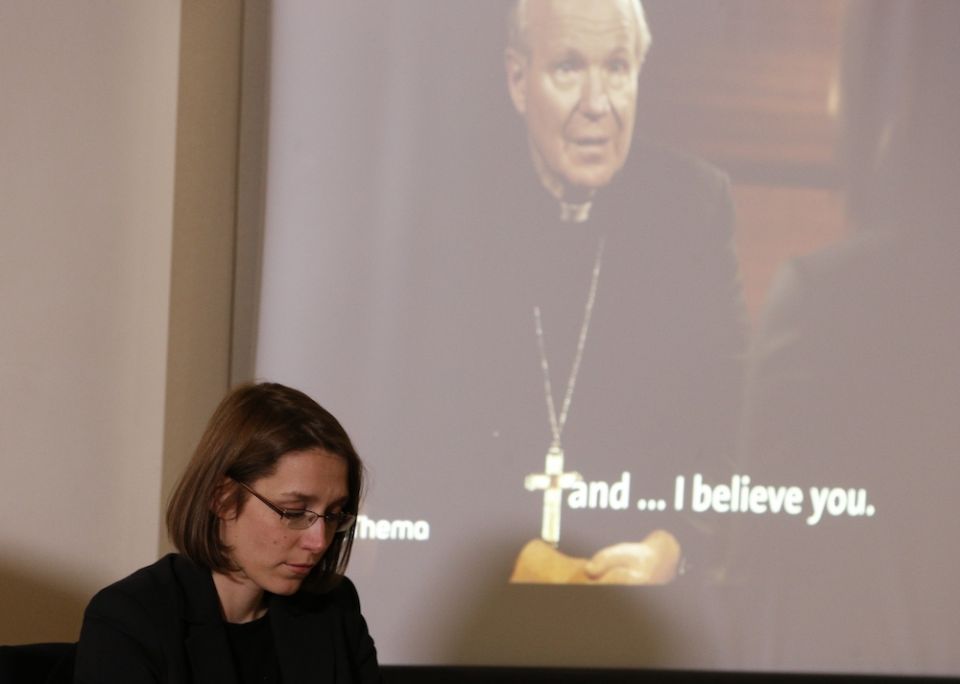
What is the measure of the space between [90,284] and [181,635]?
4.58 feet

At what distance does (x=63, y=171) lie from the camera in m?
2.77

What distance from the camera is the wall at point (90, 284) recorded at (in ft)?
8.99

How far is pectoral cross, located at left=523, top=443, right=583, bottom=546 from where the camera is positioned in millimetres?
3039

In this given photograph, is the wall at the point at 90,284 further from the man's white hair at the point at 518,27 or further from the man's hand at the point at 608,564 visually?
the man's hand at the point at 608,564

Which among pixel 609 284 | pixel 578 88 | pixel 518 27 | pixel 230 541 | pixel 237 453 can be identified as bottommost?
pixel 230 541

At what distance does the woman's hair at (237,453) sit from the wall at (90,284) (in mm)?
1234

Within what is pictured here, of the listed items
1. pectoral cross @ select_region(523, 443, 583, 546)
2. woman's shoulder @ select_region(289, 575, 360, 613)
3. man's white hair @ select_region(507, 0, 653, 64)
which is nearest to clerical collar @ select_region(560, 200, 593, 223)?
man's white hair @ select_region(507, 0, 653, 64)

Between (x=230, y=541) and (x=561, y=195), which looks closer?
(x=230, y=541)

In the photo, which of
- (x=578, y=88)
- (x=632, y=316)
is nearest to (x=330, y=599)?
(x=632, y=316)

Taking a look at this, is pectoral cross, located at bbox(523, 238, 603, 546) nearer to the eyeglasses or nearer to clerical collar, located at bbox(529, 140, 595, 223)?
clerical collar, located at bbox(529, 140, 595, 223)

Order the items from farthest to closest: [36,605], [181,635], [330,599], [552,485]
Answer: [552,485] < [36,605] < [330,599] < [181,635]

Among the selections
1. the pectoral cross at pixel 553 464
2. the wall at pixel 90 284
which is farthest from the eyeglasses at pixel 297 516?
the pectoral cross at pixel 553 464

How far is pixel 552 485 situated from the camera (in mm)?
3047

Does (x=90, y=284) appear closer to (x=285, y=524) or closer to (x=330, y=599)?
(x=330, y=599)
